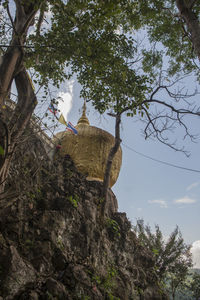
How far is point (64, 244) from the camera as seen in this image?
5.75 metres

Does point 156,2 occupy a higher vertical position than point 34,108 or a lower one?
higher

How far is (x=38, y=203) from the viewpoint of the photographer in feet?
20.5

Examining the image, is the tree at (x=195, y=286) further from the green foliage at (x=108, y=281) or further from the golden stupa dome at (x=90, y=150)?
the green foliage at (x=108, y=281)

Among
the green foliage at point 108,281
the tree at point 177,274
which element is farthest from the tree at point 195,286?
the green foliage at point 108,281

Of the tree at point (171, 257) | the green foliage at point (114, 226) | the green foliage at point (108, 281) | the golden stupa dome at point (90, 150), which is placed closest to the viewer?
the green foliage at point (108, 281)

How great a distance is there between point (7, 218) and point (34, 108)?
2609mm

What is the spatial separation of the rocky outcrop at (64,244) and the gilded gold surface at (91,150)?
0.80 meters

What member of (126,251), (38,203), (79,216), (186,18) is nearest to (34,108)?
(38,203)

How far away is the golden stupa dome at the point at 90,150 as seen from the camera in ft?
32.5

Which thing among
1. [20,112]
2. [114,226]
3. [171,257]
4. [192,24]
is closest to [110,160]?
[114,226]

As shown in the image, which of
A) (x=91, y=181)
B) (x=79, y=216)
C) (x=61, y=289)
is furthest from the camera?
(x=91, y=181)

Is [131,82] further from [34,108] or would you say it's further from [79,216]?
[79,216]

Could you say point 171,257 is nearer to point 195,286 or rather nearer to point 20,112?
point 195,286

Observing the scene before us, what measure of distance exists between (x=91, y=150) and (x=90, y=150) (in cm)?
5
